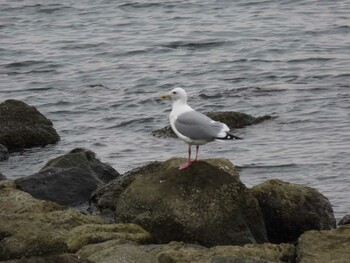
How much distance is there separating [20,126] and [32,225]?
6864 millimetres

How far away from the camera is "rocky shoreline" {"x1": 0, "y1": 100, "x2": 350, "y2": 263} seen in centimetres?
910

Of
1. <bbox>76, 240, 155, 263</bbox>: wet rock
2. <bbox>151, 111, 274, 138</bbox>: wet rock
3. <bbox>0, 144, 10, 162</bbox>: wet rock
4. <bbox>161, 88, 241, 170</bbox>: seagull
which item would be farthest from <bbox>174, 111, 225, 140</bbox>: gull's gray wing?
<bbox>151, 111, 274, 138</bbox>: wet rock

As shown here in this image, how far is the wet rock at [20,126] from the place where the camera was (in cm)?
1672

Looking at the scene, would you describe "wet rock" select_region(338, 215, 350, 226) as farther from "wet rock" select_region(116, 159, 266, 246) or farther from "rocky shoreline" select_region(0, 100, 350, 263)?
"wet rock" select_region(116, 159, 266, 246)

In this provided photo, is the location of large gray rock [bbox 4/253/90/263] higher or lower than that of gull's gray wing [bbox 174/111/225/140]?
lower

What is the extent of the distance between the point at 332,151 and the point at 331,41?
10.4m

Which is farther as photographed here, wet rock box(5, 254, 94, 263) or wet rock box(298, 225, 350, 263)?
wet rock box(298, 225, 350, 263)

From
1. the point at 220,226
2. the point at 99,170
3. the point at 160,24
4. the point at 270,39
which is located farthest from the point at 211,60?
the point at 220,226

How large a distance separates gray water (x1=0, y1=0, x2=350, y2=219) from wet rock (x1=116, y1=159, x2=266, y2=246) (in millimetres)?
2948

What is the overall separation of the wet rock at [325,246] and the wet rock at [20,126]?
845cm

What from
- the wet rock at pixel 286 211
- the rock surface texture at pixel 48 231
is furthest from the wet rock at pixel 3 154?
the wet rock at pixel 286 211

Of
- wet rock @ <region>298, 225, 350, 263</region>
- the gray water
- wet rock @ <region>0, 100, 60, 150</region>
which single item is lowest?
the gray water

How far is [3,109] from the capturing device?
16781 millimetres

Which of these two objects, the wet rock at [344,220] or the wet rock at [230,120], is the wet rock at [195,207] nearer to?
the wet rock at [344,220]
